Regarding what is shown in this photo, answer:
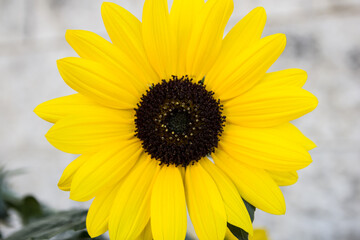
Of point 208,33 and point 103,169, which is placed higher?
point 208,33

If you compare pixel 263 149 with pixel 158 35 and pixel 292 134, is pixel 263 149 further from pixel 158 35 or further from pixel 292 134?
pixel 158 35

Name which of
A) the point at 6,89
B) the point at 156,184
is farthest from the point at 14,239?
the point at 6,89

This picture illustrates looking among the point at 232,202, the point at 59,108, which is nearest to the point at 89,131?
the point at 59,108

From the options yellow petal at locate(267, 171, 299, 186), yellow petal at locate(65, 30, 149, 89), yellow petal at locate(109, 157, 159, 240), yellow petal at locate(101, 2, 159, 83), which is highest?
yellow petal at locate(101, 2, 159, 83)

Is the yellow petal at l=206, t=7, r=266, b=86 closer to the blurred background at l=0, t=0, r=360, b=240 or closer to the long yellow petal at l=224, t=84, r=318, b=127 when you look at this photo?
the long yellow petal at l=224, t=84, r=318, b=127

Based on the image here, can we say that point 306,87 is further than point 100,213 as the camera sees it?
Yes

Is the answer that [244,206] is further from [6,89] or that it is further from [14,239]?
[6,89]

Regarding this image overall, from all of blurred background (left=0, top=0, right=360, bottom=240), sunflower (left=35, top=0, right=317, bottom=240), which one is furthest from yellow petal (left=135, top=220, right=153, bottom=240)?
blurred background (left=0, top=0, right=360, bottom=240)

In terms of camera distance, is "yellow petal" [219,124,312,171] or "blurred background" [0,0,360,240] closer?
"yellow petal" [219,124,312,171]
